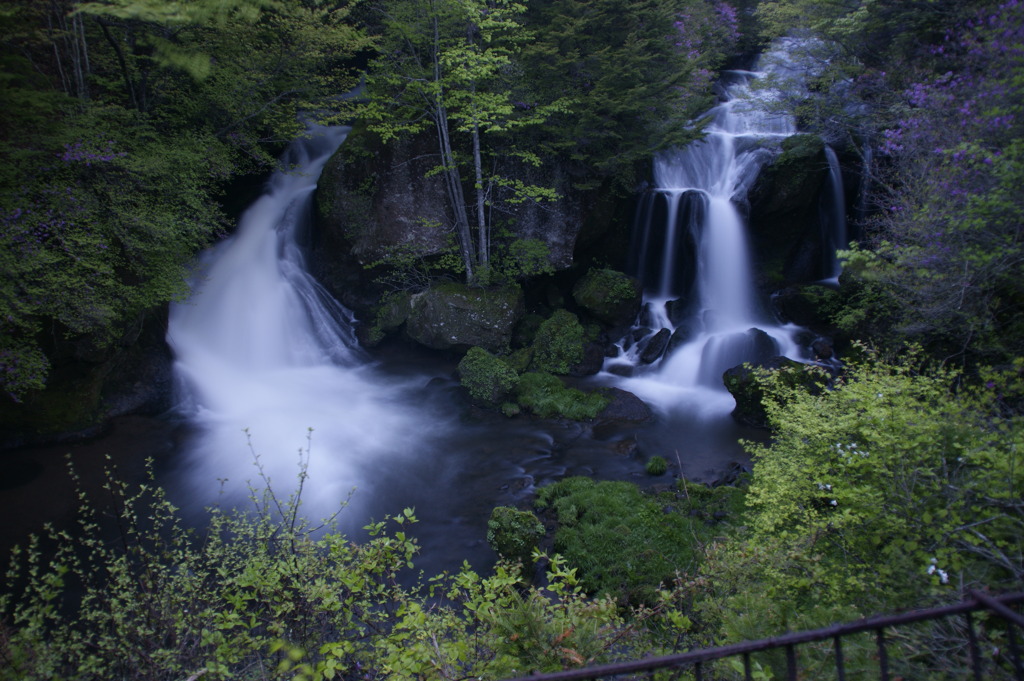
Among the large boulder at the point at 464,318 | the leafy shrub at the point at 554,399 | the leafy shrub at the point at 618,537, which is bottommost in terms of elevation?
the leafy shrub at the point at 618,537

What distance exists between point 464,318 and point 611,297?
14.2 ft

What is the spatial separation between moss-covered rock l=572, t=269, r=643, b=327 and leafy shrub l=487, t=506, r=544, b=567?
8.28 m

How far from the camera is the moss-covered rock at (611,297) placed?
1462 centimetres

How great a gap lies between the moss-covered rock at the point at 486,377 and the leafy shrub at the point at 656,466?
3886 mm

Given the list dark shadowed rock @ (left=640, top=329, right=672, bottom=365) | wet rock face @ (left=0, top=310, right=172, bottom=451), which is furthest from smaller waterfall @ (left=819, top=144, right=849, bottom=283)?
wet rock face @ (left=0, top=310, right=172, bottom=451)

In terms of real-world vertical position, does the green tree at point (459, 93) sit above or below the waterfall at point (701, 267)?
above

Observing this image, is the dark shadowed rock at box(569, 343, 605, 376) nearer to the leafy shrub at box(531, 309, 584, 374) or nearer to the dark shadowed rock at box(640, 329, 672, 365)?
the leafy shrub at box(531, 309, 584, 374)

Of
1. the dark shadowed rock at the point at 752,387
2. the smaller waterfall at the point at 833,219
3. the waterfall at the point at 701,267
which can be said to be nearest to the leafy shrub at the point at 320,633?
the dark shadowed rock at the point at 752,387

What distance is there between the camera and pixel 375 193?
1380cm

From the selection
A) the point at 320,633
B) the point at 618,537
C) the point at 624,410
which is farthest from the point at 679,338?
the point at 320,633

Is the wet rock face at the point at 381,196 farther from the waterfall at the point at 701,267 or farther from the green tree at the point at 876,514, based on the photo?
the green tree at the point at 876,514

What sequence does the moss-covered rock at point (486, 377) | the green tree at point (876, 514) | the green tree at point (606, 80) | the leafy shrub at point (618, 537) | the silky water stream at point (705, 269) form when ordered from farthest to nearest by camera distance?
the silky water stream at point (705, 269) < the green tree at point (606, 80) < the moss-covered rock at point (486, 377) < the leafy shrub at point (618, 537) < the green tree at point (876, 514)

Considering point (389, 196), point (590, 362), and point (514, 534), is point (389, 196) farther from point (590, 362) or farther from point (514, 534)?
point (514, 534)

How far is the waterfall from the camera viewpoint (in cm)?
1312
